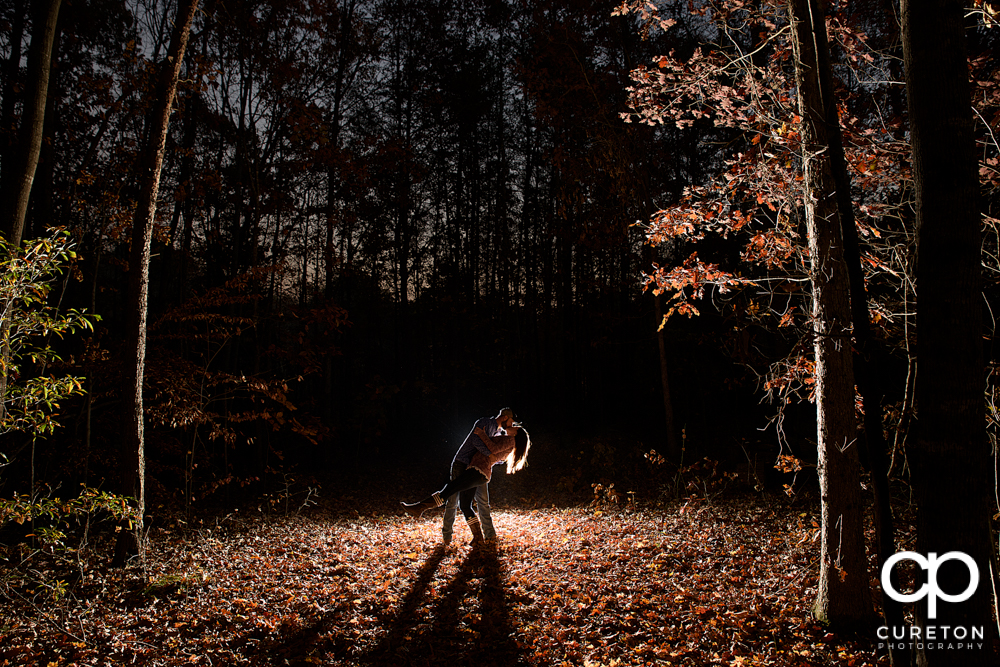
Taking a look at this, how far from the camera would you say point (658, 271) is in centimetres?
509

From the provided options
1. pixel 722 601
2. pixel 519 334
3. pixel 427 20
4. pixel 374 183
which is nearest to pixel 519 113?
pixel 427 20

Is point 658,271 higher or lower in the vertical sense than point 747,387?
higher

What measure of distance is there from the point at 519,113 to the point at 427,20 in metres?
4.33

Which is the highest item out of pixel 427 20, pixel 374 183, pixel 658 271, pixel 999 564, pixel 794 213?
pixel 427 20

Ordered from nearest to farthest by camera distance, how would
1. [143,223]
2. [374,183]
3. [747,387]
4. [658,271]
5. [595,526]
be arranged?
[658,271], [143,223], [595,526], [747,387], [374,183]

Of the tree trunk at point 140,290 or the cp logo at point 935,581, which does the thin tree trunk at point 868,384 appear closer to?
the cp logo at point 935,581

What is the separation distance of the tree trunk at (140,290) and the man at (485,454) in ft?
12.4

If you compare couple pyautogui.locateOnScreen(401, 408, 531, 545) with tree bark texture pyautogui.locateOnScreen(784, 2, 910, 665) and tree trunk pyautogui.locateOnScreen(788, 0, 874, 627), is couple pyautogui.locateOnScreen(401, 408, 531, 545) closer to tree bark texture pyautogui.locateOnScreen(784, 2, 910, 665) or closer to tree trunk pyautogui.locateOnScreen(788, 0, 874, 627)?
tree trunk pyautogui.locateOnScreen(788, 0, 874, 627)

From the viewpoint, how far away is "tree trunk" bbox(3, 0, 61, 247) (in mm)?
4680

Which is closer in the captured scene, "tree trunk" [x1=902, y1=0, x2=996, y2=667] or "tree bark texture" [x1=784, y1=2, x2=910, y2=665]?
"tree trunk" [x1=902, y1=0, x2=996, y2=667]

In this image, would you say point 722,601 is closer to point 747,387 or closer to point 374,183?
point 747,387

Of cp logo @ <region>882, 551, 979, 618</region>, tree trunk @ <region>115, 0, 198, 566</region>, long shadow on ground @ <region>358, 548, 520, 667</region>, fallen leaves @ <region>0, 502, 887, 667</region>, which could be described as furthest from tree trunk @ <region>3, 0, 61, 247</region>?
cp logo @ <region>882, 551, 979, 618</region>

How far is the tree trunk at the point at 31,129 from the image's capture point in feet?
15.4

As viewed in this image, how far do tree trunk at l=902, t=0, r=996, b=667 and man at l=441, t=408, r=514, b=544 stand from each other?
506 centimetres
